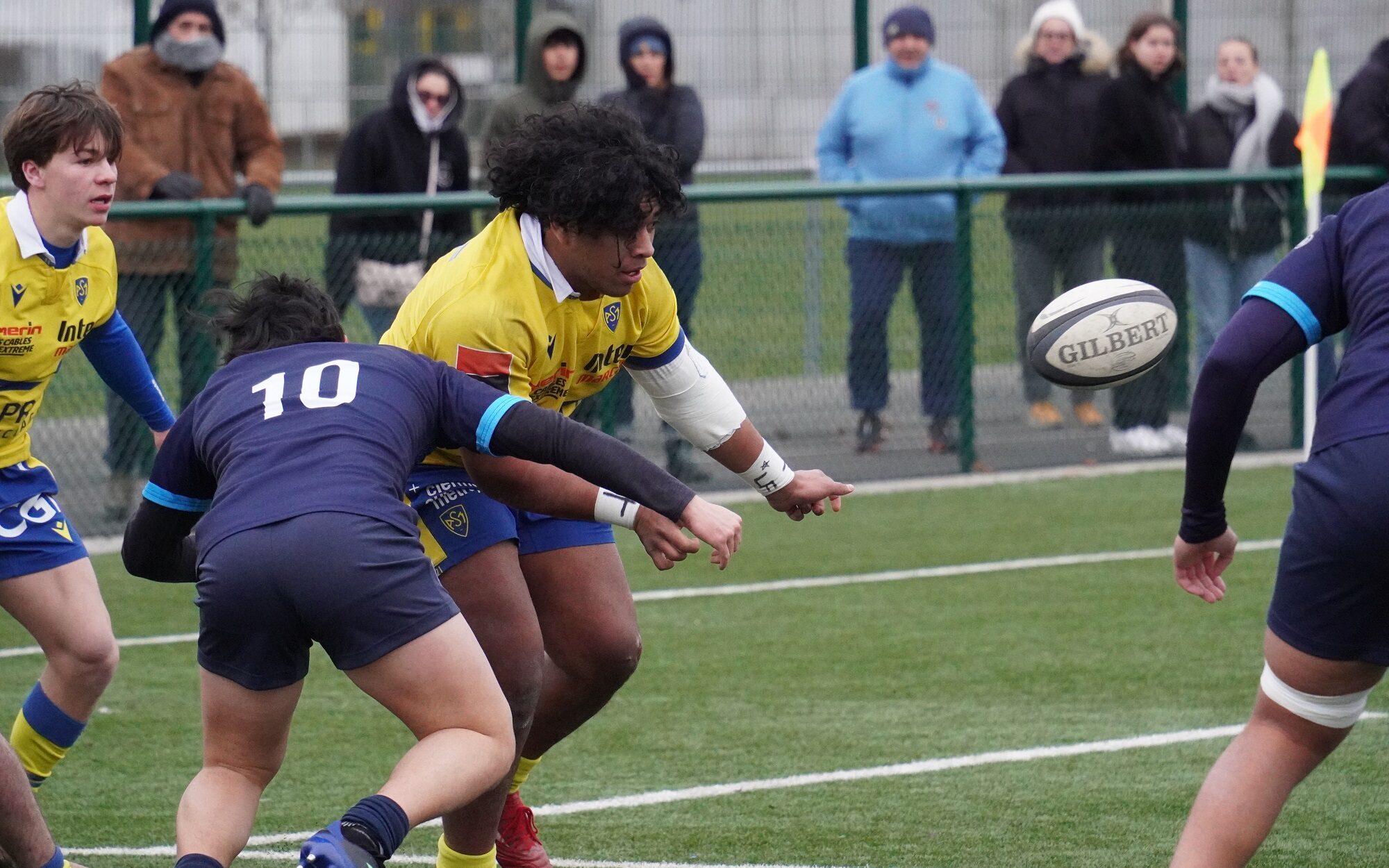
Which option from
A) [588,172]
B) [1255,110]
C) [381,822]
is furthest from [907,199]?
[381,822]

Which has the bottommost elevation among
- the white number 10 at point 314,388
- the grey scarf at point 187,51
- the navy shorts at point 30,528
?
the navy shorts at point 30,528

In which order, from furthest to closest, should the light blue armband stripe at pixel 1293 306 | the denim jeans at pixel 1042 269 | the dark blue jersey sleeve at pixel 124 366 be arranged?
1. the denim jeans at pixel 1042 269
2. the dark blue jersey sleeve at pixel 124 366
3. the light blue armband stripe at pixel 1293 306

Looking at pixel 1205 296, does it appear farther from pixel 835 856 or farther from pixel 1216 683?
pixel 835 856

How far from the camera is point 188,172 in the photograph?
→ 9320 mm

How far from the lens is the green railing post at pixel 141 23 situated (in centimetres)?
983

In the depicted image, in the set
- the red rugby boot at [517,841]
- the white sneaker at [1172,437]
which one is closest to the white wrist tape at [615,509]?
the red rugby boot at [517,841]

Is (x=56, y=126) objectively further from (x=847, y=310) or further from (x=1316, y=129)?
(x=1316, y=129)

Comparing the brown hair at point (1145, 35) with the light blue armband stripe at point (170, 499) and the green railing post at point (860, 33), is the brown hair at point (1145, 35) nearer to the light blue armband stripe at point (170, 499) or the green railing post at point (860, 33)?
the green railing post at point (860, 33)

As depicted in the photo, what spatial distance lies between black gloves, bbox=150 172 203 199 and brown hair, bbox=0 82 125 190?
4.37 m

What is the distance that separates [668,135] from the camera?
1009 cm

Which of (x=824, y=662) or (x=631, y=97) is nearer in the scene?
(x=824, y=662)

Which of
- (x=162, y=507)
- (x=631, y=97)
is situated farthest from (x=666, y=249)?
(x=162, y=507)

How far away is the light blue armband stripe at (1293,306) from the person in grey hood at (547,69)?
6752 millimetres

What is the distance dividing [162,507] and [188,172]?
18.9 feet
